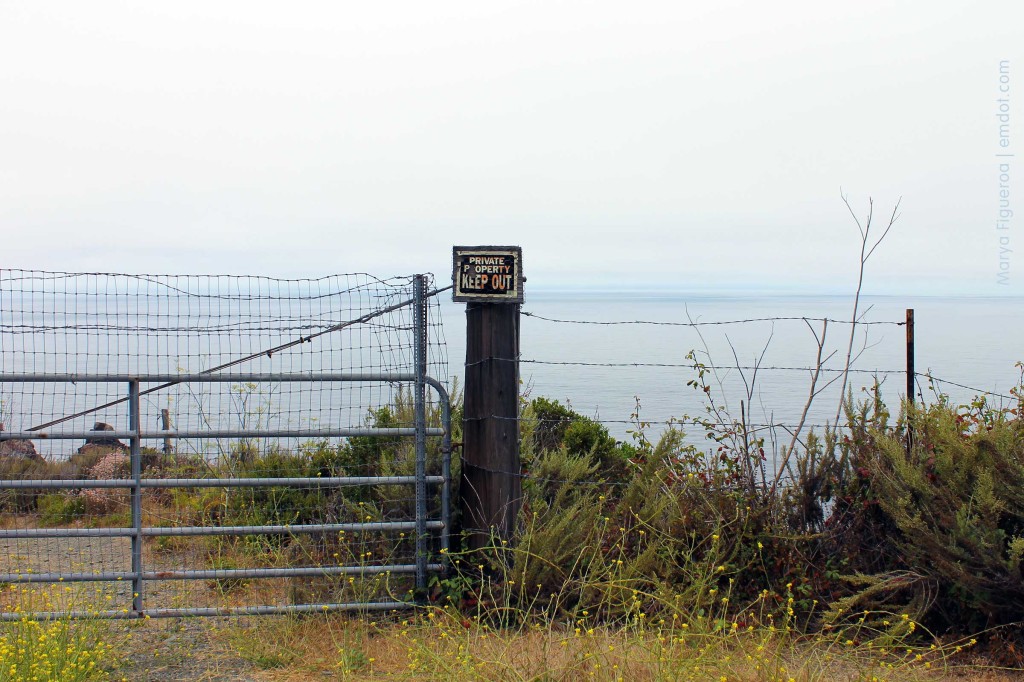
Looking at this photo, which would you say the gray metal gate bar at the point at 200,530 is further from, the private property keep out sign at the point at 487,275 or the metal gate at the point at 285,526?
the private property keep out sign at the point at 487,275

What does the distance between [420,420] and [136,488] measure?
76.4 inches

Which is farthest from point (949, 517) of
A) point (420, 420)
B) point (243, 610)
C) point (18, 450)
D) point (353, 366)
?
point (353, 366)

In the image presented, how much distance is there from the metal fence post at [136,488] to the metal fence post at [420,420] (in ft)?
6.01

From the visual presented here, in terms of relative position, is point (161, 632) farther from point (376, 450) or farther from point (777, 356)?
point (777, 356)

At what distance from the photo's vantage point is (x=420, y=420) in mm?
6094

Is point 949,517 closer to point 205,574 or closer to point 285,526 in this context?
point 285,526

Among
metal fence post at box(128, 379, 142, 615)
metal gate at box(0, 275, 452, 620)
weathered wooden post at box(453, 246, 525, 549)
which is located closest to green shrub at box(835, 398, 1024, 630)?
weathered wooden post at box(453, 246, 525, 549)

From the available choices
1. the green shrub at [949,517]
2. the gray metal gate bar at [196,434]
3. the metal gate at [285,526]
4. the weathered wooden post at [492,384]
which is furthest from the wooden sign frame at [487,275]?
the green shrub at [949,517]

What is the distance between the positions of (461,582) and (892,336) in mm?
62899

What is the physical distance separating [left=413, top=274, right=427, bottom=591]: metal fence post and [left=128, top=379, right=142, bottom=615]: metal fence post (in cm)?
183

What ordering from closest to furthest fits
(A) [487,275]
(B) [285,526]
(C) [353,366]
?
(B) [285,526]
(A) [487,275]
(C) [353,366]

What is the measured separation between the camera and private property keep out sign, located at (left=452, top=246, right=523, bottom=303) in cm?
606

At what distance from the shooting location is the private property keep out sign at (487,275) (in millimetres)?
6059

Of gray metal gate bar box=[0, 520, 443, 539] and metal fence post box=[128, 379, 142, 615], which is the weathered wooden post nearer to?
gray metal gate bar box=[0, 520, 443, 539]
